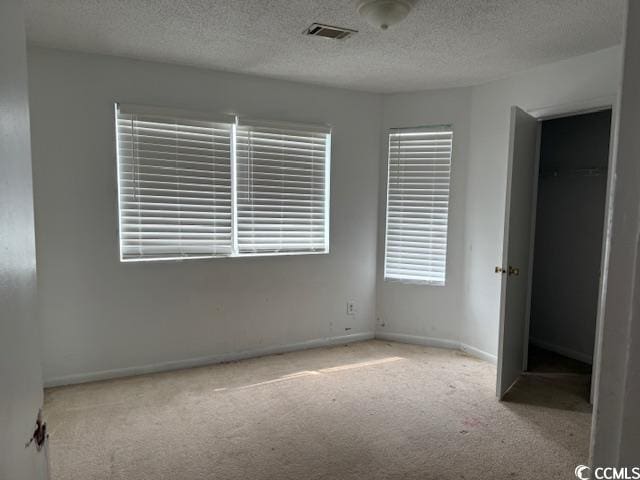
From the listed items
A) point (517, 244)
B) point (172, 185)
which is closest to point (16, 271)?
point (172, 185)

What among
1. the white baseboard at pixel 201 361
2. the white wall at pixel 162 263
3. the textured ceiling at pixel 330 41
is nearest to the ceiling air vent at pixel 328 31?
the textured ceiling at pixel 330 41

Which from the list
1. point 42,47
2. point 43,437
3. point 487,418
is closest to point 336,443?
point 487,418

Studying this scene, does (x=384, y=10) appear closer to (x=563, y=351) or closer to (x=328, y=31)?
(x=328, y=31)

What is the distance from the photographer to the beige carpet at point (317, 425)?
215 cm

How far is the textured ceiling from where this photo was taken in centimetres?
223

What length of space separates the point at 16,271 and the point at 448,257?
3.67 m

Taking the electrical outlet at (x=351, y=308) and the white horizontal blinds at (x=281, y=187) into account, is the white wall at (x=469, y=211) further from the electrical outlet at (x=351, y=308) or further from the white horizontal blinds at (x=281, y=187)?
the white horizontal blinds at (x=281, y=187)

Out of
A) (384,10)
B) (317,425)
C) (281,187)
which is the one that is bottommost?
(317,425)

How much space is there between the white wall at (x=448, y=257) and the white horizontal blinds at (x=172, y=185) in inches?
65.1

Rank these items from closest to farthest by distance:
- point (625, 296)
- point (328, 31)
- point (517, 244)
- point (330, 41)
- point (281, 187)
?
1. point (625, 296)
2. point (328, 31)
3. point (330, 41)
4. point (517, 244)
5. point (281, 187)

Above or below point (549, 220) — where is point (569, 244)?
below

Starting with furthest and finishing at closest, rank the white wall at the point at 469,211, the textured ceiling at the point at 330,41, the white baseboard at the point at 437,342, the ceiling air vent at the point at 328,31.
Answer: the white baseboard at the point at 437,342 < the white wall at the point at 469,211 < the ceiling air vent at the point at 328,31 < the textured ceiling at the point at 330,41

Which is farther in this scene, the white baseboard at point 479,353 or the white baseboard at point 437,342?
the white baseboard at point 437,342

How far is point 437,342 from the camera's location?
401 cm
